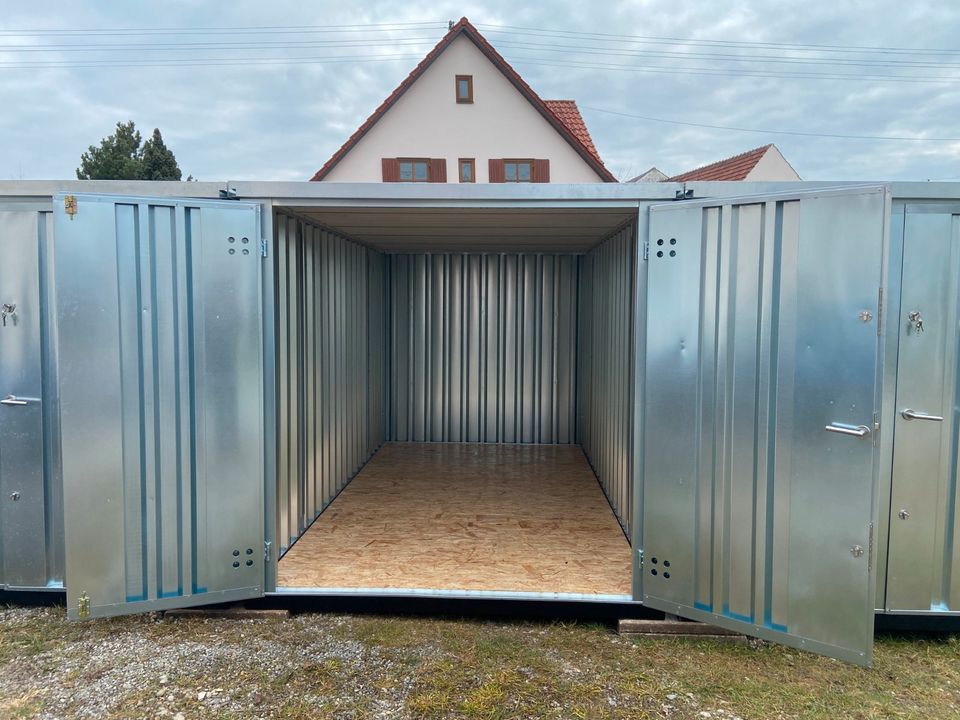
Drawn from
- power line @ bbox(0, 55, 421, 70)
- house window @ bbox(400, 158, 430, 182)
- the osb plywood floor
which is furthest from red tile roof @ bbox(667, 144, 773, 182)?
power line @ bbox(0, 55, 421, 70)

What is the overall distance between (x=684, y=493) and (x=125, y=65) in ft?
111

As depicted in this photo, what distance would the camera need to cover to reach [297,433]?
3.93m

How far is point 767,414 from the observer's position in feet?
8.87

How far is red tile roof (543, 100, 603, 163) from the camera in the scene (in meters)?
15.2

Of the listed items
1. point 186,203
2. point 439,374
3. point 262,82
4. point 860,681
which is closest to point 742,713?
point 860,681

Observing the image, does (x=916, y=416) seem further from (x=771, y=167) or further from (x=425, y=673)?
(x=771, y=167)

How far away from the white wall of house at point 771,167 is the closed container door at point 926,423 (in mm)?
16314

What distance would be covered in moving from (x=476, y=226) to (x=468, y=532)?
7.10 ft

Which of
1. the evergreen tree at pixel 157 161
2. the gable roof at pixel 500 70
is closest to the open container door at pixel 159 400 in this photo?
the gable roof at pixel 500 70

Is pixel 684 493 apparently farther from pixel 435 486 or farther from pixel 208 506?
pixel 435 486

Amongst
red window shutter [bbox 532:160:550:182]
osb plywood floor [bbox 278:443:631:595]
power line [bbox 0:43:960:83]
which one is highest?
power line [bbox 0:43:960:83]

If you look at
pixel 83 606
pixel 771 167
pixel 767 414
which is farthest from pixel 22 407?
pixel 771 167

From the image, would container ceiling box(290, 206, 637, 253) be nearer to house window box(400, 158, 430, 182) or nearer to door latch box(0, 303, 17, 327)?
door latch box(0, 303, 17, 327)

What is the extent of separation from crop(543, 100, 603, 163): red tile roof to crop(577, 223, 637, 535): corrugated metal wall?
9.87 meters
